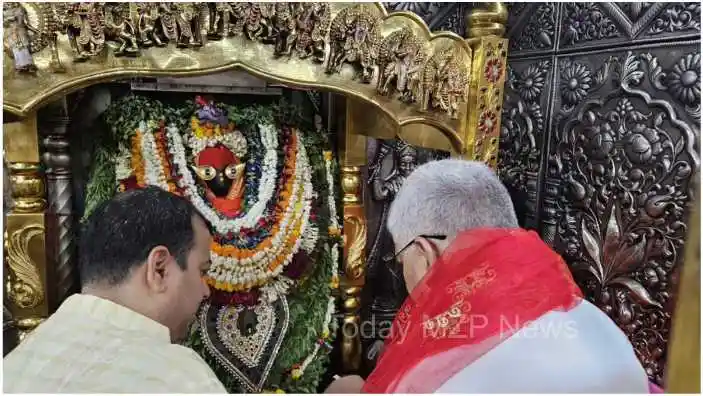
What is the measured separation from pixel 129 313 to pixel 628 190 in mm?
1274

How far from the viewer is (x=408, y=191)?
3.53 feet

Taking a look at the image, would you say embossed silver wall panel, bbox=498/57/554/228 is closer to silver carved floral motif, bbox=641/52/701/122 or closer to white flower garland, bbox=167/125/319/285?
silver carved floral motif, bbox=641/52/701/122

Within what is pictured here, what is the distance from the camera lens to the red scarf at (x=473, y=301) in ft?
2.97

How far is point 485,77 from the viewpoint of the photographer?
151 centimetres

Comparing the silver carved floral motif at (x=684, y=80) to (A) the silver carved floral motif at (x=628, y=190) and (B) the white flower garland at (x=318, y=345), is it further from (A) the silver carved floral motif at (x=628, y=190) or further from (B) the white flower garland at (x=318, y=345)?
(B) the white flower garland at (x=318, y=345)

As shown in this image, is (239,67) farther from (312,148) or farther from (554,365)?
(554,365)

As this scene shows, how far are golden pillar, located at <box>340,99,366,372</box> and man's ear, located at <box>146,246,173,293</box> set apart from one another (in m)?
1.00

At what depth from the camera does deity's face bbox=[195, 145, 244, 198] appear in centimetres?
167

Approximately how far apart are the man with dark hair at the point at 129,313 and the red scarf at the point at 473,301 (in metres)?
0.37

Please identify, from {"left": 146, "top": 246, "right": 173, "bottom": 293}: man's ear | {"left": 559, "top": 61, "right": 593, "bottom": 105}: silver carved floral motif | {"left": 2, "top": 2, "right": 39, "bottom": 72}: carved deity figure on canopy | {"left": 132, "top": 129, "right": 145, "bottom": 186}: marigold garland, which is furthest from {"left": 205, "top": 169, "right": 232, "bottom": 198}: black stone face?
{"left": 559, "top": 61, "right": 593, "bottom": 105}: silver carved floral motif

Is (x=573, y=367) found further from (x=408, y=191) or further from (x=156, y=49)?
(x=156, y=49)

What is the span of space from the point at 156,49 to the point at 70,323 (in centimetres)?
69

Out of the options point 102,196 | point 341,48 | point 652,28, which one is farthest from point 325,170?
point 652,28

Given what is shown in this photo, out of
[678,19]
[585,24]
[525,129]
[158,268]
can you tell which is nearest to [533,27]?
[585,24]
